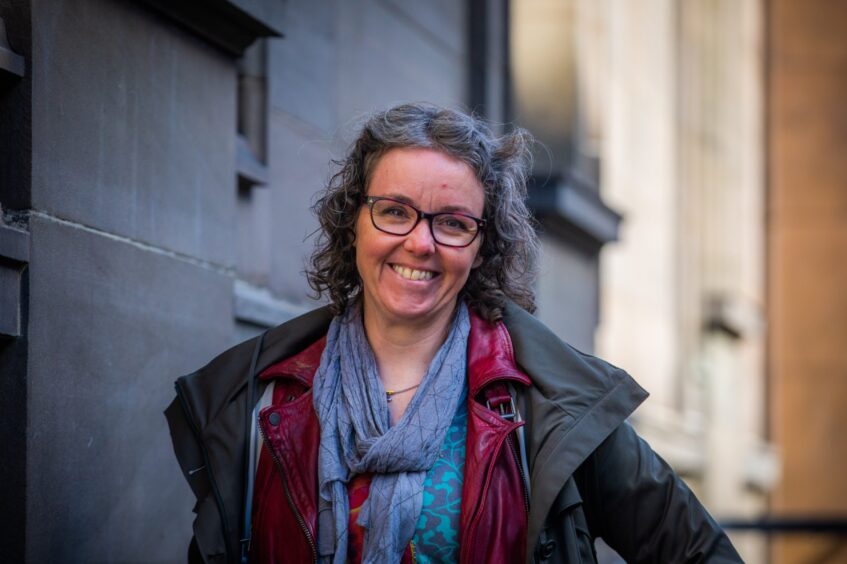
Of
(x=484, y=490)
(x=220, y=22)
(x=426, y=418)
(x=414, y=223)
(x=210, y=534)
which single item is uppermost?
(x=220, y=22)

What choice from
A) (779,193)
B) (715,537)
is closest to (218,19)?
(715,537)

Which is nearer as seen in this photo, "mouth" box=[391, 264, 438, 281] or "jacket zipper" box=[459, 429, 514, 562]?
"jacket zipper" box=[459, 429, 514, 562]

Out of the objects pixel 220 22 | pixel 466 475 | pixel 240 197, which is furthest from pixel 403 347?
pixel 240 197

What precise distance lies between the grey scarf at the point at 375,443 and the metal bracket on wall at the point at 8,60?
3.61ft

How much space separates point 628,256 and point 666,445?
5.15 ft

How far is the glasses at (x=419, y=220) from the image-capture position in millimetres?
3773

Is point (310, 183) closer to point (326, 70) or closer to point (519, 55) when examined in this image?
point (326, 70)

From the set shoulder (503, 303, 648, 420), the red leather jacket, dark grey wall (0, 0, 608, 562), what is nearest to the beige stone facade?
dark grey wall (0, 0, 608, 562)

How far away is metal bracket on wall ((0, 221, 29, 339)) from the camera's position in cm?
404

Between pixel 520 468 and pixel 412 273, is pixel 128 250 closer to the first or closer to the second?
pixel 412 273

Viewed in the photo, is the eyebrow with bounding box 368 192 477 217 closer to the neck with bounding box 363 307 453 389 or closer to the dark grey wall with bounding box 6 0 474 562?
the neck with bounding box 363 307 453 389

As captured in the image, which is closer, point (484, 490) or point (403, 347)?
point (484, 490)

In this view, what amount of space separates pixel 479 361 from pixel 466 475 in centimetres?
31

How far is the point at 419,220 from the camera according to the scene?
3.76m
